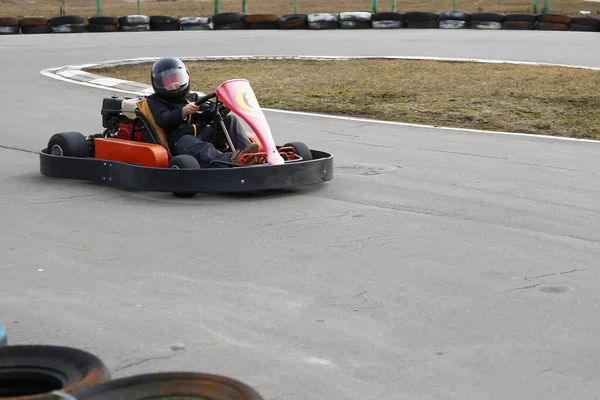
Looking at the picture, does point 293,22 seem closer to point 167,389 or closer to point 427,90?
point 427,90

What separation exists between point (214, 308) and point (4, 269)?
1338 mm

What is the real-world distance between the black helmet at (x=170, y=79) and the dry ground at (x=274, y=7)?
25.2 meters

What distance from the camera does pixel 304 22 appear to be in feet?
91.1

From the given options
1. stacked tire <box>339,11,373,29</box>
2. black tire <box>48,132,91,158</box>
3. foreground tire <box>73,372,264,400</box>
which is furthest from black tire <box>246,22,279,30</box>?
foreground tire <box>73,372,264,400</box>

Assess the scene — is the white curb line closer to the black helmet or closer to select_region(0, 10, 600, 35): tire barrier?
the black helmet

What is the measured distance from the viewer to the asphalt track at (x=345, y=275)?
13.5 ft

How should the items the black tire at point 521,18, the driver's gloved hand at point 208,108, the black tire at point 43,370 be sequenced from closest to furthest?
Result: the black tire at point 43,370
the driver's gloved hand at point 208,108
the black tire at point 521,18

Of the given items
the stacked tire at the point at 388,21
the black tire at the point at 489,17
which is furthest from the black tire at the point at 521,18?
the stacked tire at the point at 388,21

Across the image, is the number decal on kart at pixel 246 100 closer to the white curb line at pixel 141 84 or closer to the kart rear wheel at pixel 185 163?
the kart rear wheel at pixel 185 163

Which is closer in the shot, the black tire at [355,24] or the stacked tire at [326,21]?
the black tire at [355,24]

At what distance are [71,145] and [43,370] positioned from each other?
480 centimetres

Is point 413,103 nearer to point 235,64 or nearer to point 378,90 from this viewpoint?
point 378,90

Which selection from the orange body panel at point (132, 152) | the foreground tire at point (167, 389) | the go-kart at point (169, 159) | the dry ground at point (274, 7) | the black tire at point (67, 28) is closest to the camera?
the foreground tire at point (167, 389)

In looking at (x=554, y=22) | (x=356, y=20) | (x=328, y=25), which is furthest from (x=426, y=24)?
(x=554, y=22)
